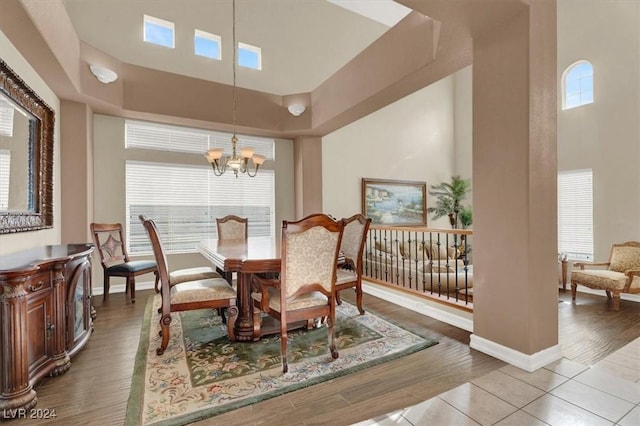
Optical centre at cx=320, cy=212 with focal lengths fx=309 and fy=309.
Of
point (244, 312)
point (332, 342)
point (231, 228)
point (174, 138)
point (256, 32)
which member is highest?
point (256, 32)

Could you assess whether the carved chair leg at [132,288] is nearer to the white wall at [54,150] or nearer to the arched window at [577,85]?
the white wall at [54,150]

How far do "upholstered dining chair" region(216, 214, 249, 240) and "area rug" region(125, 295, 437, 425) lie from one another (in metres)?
1.47

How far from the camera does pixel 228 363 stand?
231cm

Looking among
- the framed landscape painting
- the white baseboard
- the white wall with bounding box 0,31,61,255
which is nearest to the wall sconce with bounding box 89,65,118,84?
the white wall with bounding box 0,31,61,255

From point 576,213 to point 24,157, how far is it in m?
7.63

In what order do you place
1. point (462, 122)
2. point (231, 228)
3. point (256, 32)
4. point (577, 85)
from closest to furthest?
point (231, 228) < point (577, 85) < point (256, 32) < point (462, 122)

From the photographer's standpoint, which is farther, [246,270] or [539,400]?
[246,270]

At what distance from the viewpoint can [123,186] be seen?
4.49m

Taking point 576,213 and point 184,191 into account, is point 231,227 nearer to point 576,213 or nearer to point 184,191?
point 184,191

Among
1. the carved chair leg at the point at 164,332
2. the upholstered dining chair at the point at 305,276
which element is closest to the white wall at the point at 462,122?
the upholstered dining chair at the point at 305,276

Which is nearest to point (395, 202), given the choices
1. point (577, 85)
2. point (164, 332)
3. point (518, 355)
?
point (577, 85)

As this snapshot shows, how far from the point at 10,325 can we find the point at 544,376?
10.9 feet

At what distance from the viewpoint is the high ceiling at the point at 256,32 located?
457 cm

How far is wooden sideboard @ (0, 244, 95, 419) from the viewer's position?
170 cm
